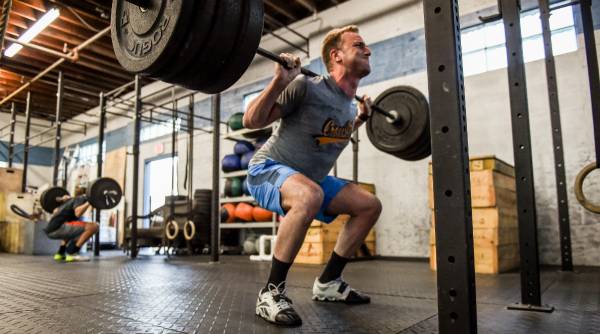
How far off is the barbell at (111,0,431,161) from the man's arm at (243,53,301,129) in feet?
1.00

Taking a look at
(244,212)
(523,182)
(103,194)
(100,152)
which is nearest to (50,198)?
(100,152)

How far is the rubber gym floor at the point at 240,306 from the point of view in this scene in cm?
133

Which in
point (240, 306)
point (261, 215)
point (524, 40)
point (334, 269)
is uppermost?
point (524, 40)

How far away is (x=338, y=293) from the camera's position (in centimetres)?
175

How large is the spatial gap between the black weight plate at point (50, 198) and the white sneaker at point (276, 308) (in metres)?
4.97

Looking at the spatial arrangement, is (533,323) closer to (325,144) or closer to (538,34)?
(325,144)

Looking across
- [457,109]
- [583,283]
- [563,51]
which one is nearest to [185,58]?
[457,109]

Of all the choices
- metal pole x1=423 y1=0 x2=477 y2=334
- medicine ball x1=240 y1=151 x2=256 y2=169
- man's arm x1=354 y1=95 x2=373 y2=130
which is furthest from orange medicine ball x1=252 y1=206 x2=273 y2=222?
metal pole x1=423 y1=0 x2=477 y2=334

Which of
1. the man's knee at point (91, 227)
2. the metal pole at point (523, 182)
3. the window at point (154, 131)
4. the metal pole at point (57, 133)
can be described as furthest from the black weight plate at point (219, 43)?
the window at point (154, 131)

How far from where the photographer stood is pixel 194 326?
1.34m

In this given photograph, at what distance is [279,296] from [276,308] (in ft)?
0.21

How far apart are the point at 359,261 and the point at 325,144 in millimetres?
2776

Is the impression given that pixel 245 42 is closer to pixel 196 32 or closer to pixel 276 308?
pixel 196 32

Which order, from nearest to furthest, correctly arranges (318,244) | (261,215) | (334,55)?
1. (334,55)
2. (318,244)
3. (261,215)
